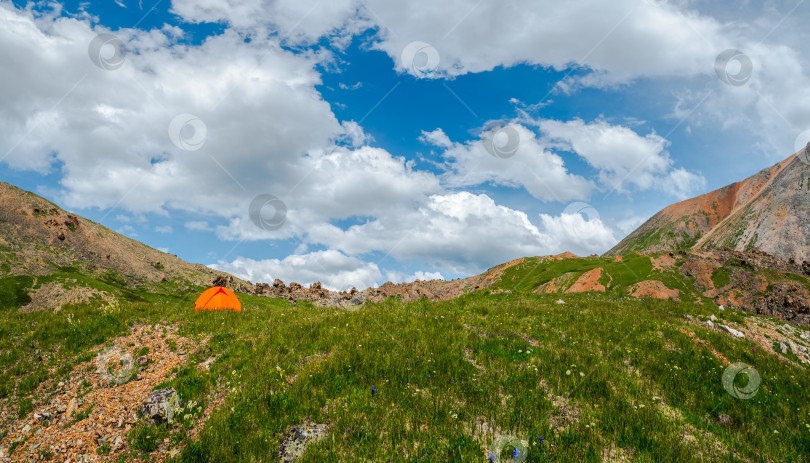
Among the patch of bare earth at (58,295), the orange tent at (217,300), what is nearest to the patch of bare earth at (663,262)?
the orange tent at (217,300)

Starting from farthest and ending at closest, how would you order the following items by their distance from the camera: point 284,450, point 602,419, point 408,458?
point 602,419, point 284,450, point 408,458

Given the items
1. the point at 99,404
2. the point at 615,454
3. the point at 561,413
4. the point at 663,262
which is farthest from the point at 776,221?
the point at 99,404

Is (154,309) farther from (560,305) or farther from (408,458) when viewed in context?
(560,305)

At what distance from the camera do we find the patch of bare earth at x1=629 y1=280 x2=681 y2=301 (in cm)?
6752

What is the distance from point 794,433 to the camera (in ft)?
30.6

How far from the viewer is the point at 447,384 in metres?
10.2

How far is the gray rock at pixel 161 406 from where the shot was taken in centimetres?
937

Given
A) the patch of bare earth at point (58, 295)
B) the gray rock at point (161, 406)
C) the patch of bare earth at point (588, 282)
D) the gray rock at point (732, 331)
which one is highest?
the patch of bare earth at point (58, 295)

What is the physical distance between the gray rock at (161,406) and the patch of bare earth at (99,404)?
0.35 meters

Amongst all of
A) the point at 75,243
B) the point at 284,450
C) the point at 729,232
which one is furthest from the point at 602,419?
the point at 729,232

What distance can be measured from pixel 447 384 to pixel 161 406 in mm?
7657

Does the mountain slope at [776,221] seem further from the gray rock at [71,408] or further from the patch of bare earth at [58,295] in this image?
the patch of bare earth at [58,295]

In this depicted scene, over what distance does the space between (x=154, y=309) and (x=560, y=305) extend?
21.5 meters

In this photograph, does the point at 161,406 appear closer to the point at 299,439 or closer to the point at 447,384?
the point at 299,439
